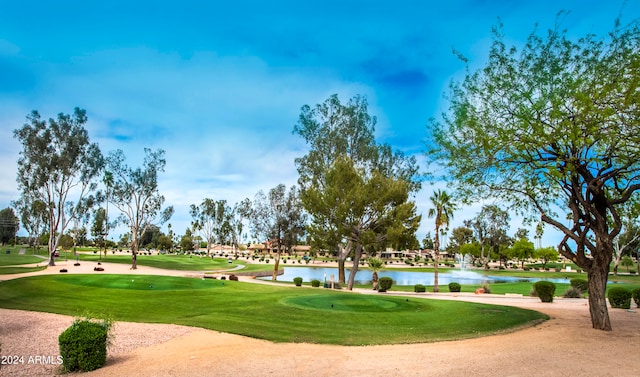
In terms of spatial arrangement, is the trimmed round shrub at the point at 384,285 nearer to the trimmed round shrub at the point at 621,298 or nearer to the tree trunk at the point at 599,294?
the trimmed round shrub at the point at 621,298

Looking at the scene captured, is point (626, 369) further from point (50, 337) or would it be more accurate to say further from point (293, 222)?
point (293, 222)

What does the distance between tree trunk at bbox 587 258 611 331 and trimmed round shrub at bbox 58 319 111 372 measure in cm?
1487

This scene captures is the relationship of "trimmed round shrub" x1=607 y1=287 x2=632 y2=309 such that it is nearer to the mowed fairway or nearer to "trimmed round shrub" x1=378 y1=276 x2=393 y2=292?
the mowed fairway

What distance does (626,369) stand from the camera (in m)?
9.63

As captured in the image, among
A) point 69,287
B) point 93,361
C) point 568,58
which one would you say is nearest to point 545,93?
point 568,58

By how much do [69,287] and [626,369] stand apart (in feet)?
82.7

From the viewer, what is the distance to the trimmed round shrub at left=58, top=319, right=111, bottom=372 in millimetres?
9484

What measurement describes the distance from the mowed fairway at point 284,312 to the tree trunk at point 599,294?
244 centimetres

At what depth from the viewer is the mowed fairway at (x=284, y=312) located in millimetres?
13711

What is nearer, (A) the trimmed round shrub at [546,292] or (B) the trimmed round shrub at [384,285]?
(A) the trimmed round shrub at [546,292]

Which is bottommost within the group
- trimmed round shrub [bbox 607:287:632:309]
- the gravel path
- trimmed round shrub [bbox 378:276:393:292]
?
trimmed round shrub [bbox 378:276:393:292]

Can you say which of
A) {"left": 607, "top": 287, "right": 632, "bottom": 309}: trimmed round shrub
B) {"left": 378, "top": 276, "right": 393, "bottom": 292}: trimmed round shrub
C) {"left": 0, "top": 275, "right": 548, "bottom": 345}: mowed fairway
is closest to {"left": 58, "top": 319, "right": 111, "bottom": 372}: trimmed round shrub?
{"left": 0, "top": 275, "right": 548, "bottom": 345}: mowed fairway

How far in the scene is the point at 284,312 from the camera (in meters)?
17.3

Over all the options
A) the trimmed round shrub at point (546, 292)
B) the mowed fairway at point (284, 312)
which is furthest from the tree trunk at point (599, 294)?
the trimmed round shrub at point (546, 292)
